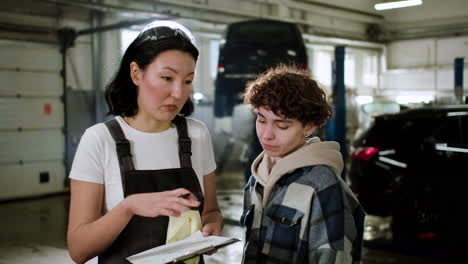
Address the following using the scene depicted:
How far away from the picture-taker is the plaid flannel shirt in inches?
54.3

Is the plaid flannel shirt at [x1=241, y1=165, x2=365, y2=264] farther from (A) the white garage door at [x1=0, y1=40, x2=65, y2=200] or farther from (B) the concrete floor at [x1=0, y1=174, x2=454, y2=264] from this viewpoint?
(A) the white garage door at [x1=0, y1=40, x2=65, y2=200]

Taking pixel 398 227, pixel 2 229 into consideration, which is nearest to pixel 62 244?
pixel 2 229

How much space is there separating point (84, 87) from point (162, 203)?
9.09 m

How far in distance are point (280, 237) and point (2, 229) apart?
610cm

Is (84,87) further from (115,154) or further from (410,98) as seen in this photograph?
(410,98)

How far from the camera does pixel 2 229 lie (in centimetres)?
644

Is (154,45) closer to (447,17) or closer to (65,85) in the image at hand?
(65,85)

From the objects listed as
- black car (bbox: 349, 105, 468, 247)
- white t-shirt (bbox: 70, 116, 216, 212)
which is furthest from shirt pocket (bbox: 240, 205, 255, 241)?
black car (bbox: 349, 105, 468, 247)

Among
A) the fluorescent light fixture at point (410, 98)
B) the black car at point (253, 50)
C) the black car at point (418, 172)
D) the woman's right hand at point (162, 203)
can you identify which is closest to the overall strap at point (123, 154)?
the woman's right hand at point (162, 203)

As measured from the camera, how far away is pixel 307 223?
55.6 inches

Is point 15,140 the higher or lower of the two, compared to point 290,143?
lower

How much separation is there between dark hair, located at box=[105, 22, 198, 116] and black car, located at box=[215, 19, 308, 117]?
19.4 ft

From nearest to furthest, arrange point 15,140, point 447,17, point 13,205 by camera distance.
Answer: point 13,205 < point 15,140 < point 447,17

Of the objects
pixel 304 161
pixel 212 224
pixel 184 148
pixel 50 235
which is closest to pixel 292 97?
pixel 304 161
